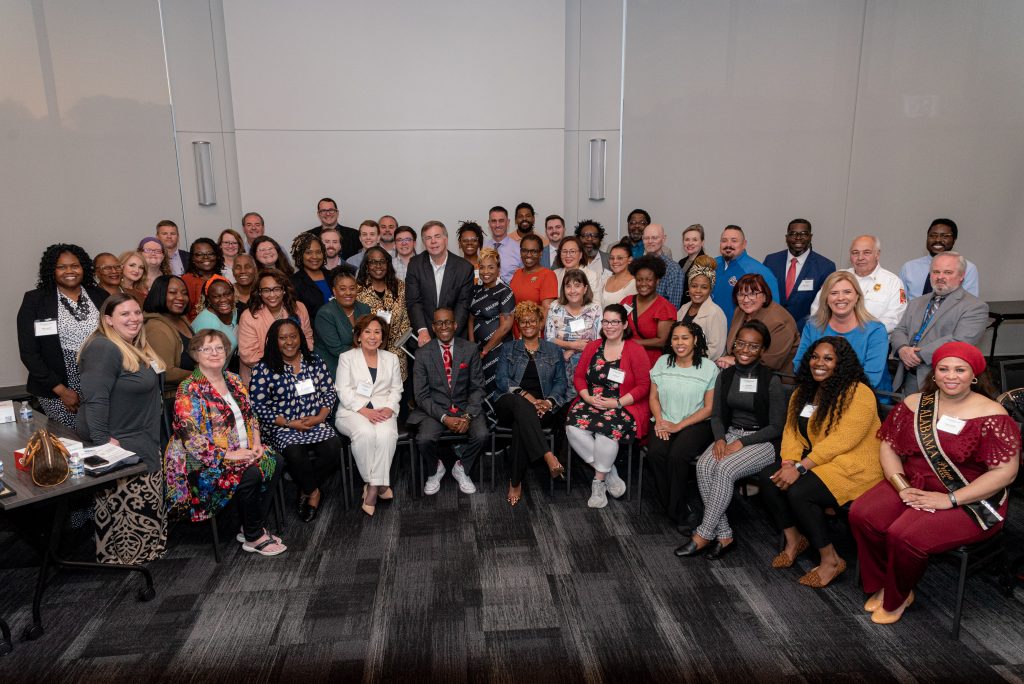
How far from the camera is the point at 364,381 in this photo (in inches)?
159

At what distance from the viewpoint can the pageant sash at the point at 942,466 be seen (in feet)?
8.79

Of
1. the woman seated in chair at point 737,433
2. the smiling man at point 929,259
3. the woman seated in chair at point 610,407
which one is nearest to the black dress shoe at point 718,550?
the woman seated in chair at point 737,433

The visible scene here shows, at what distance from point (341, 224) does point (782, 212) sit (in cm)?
502

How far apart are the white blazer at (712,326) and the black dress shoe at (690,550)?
1.35 meters

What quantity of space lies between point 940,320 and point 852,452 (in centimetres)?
127

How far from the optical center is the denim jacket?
425cm

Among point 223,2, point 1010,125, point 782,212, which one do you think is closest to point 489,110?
point 223,2

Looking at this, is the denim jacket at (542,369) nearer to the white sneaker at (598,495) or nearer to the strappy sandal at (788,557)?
the white sneaker at (598,495)

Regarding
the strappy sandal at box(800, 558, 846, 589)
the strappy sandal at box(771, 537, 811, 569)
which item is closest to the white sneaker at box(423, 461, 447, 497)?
the strappy sandal at box(771, 537, 811, 569)

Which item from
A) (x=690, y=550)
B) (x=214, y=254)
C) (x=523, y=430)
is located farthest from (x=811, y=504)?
(x=214, y=254)

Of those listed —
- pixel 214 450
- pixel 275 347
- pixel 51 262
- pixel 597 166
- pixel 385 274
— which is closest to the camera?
pixel 214 450

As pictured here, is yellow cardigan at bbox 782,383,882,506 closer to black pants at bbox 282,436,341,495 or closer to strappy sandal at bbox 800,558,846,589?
strappy sandal at bbox 800,558,846,589

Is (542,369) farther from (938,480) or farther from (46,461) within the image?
(46,461)

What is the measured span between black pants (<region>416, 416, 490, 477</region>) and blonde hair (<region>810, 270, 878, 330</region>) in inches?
86.9
